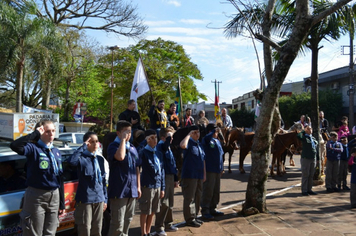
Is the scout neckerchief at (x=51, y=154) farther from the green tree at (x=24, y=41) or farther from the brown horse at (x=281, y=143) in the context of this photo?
the green tree at (x=24, y=41)

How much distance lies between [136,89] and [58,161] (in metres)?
6.01

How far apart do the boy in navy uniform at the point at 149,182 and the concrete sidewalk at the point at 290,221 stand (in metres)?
0.67

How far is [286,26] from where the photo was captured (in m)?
10.4

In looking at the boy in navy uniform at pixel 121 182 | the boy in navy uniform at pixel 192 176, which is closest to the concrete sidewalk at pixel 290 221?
the boy in navy uniform at pixel 192 176

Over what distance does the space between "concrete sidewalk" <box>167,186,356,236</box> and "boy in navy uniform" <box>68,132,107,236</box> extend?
1.77 metres

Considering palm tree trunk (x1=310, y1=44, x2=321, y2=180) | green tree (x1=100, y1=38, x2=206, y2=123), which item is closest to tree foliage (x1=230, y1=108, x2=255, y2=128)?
green tree (x1=100, y1=38, x2=206, y2=123)

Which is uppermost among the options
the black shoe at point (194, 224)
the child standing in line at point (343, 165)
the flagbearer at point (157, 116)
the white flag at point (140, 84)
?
the white flag at point (140, 84)

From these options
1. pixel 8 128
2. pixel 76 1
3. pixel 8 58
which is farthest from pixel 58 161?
pixel 76 1

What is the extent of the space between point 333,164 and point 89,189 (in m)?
7.68

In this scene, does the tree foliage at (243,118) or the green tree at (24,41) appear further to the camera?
the tree foliage at (243,118)

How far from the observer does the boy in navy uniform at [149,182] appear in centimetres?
557

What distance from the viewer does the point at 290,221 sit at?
21.9 feet

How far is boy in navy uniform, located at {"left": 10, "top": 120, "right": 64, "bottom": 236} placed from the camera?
4.20 metres

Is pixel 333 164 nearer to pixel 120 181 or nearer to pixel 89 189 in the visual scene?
pixel 120 181
